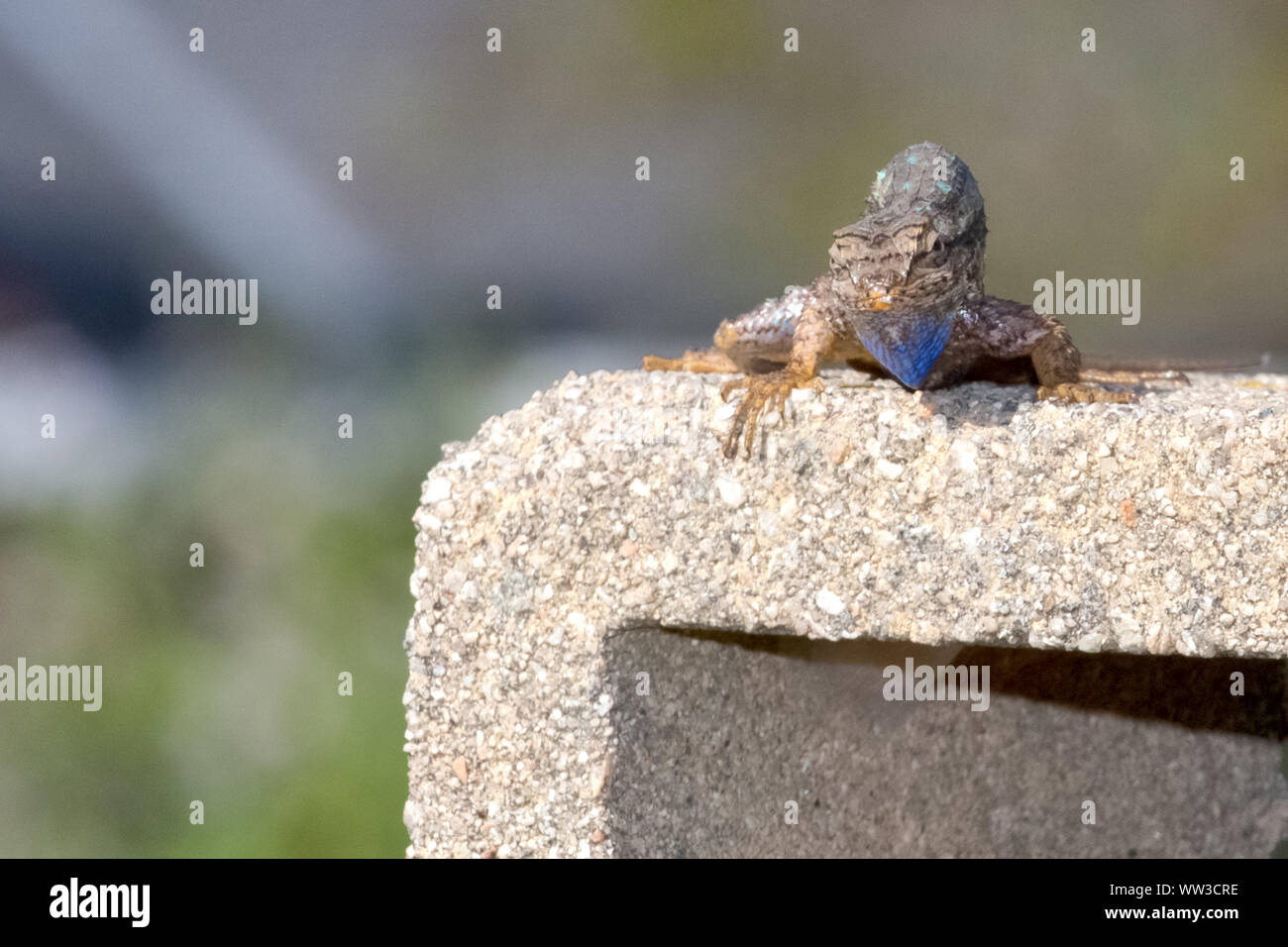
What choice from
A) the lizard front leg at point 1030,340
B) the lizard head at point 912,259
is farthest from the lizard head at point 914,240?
the lizard front leg at point 1030,340

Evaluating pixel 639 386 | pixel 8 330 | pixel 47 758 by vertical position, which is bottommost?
pixel 47 758

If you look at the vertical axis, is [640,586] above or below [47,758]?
above

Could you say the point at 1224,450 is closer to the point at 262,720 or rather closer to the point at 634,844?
the point at 634,844

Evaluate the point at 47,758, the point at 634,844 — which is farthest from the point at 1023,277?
the point at 47,758

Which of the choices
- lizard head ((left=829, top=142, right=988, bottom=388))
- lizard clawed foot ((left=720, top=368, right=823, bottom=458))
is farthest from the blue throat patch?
lizard clawed foot ((left=720, top=368, right=823, bottom=458))

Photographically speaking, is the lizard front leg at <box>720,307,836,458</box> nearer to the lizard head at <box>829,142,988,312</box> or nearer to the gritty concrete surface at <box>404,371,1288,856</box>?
the gritty concrete surface at <box>404,371,1288,856</box>

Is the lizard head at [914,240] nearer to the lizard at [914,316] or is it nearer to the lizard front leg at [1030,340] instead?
the lizard at [914,316]

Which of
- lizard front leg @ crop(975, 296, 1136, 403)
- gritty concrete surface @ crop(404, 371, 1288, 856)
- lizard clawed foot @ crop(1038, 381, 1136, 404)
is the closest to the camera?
gritty concrete surface @ crop(404, 371, 1288, 856)
